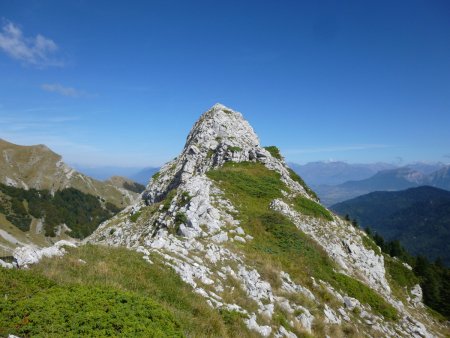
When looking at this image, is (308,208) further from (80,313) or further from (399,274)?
(80,313)

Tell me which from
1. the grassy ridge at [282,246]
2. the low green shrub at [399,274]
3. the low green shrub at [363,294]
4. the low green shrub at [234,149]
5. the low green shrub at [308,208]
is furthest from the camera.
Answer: the low green shrub at [234,149]

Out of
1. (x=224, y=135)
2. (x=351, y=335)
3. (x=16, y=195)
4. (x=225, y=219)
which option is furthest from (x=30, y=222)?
(x=351, y=335)

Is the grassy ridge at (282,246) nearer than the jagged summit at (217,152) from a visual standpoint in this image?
Yes

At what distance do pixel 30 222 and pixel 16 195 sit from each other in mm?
28145

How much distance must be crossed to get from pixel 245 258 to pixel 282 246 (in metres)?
5.77

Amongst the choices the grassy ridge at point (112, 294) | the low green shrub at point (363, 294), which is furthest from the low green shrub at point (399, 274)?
the grassy ridge at point (112, 294)

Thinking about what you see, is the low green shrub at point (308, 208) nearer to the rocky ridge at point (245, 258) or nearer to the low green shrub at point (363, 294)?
the rocky ridge at point (245, 258)

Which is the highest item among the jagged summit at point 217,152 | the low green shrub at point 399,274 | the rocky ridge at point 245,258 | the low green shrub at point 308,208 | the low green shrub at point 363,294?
the jagged summit at point 217,152

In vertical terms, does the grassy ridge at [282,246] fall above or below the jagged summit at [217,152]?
below

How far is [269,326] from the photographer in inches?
591

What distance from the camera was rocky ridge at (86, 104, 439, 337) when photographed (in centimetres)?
1684

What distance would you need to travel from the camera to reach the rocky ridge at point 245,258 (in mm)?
16844

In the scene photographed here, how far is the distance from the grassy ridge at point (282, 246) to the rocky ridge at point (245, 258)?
0.73 m

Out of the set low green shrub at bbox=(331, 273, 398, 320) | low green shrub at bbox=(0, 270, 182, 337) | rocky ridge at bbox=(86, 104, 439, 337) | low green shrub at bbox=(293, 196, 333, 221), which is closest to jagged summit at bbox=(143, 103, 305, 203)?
rocky ridge at bbox=(86, 104, 439, 337)
